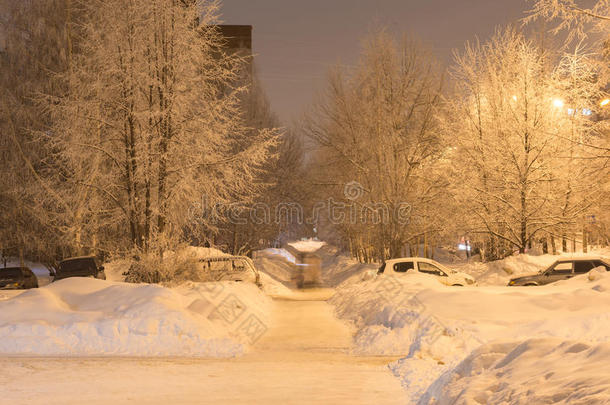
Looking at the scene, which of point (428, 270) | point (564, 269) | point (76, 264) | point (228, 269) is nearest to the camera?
point (564, 269)

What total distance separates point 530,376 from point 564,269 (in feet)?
51.9

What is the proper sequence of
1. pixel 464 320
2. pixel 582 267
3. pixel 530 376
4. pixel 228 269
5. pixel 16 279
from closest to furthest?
pixel 530 376
pixel 464 320
pixel 582 267
pixel 228 269
pixel 16 279

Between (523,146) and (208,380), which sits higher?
(523,146)

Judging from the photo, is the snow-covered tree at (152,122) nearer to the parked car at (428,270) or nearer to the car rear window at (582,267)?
the parked car at (428,270)

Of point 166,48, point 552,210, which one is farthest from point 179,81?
point 552,210

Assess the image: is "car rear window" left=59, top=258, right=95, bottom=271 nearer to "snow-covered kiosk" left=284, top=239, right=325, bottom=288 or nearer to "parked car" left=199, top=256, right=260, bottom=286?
"parked car" left=199, top=256, right=260, bottom=286

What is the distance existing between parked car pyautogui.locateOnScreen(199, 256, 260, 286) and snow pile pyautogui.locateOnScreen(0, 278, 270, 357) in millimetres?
5982

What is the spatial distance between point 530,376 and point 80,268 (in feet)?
71.0

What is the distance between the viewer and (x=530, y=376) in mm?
5855

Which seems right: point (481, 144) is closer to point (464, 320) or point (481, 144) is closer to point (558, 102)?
point (558, 102)

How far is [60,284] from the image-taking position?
51.1 feet
